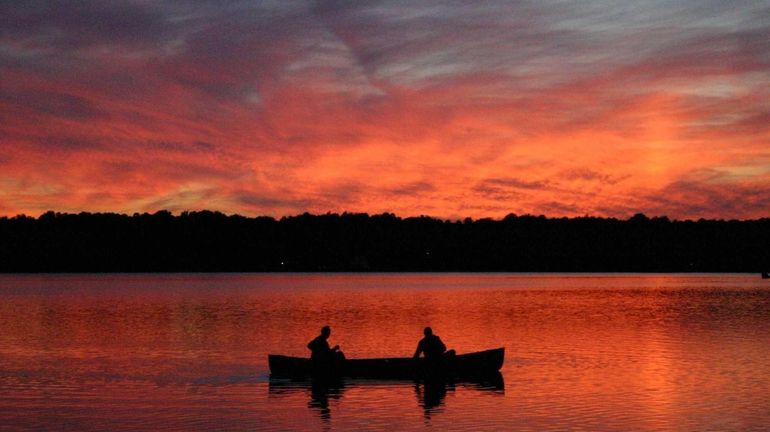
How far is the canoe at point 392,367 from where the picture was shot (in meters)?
41.7

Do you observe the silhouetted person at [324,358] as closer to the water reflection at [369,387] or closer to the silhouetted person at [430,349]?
the water reflection at [369,387]

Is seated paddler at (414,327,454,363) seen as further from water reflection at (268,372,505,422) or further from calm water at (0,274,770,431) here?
calm water at (0,274,770,431)

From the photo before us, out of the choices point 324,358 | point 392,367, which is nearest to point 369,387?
point 392,367

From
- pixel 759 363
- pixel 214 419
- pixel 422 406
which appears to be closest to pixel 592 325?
pixel 759 363

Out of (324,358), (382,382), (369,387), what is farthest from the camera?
(324,358)

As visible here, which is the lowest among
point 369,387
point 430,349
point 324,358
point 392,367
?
point 369,387

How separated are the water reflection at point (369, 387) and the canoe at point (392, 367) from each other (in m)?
0.43

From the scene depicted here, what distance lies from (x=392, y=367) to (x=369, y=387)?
7.08 feet

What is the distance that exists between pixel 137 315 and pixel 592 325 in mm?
42114

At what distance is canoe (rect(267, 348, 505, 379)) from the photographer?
1640 inches

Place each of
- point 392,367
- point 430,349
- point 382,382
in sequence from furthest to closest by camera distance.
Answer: point 430,349 → point 392,367 → point 382,382

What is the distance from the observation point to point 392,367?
41.8 meters

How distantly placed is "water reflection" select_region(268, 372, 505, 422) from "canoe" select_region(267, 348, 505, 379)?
428 millimetres

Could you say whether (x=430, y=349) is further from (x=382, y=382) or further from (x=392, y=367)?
(x=382, y=382)
